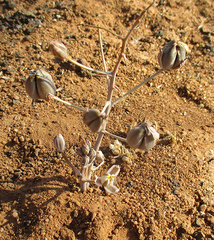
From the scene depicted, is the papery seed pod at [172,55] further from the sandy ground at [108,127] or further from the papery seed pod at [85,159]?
the sandy ground at [108,127]

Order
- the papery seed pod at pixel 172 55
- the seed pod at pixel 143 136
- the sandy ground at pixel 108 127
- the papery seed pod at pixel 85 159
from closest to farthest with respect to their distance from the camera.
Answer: the seed pod at pixel 143 136, the papery seed pod at pixel 172 55, the papery seed pod at pixel 85 159, the sandy ground at pixel 108 127

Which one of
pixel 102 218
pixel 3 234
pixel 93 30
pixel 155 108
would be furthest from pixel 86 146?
pixel 93 30

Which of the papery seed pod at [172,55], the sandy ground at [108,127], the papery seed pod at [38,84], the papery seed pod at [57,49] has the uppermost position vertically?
the papery seed pod at [172,55]

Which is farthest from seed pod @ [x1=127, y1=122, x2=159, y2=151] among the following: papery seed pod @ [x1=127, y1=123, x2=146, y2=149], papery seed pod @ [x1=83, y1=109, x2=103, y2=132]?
papery seed pod @ [x1=83, y1=109, x2=103, y2=132]

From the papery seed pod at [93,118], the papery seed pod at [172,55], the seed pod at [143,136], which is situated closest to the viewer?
the papery seed pod at [93,118]

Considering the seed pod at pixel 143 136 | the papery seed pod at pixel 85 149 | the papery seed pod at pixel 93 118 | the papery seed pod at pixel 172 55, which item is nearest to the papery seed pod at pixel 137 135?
the seed pod at pixel 143 136

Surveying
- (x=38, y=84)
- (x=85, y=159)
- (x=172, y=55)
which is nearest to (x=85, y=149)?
(x=85, y=159)
